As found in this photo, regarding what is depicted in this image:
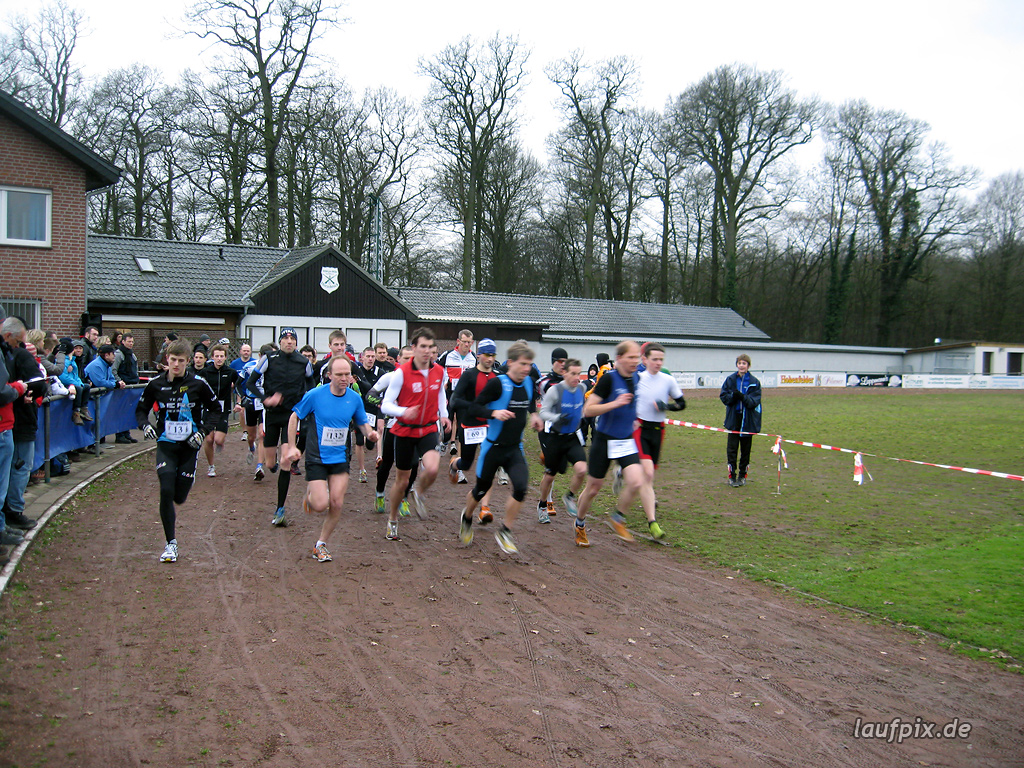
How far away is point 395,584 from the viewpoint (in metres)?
6.39

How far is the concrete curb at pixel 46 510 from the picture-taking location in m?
6.10

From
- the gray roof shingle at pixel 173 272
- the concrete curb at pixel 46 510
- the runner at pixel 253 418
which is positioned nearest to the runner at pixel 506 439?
the concrete curb at pixel 46 510

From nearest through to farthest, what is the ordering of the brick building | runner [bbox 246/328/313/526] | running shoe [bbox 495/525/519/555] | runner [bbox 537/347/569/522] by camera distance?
running shoe [bbox 495/525/519/555] → runner [bbox 537/347/569/522] → runner [bbox 246/328/313/526] → the brick building

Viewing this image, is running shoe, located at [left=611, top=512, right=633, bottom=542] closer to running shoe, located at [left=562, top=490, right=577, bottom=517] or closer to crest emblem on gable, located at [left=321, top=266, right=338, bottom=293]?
running shoe, located at [left=562, top=490, right=577, bottom=517]


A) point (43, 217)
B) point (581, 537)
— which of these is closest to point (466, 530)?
point (581, 537)

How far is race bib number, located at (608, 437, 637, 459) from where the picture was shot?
7684 millimetres

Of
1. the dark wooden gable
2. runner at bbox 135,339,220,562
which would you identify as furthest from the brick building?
runner at bbox 135,339,220,562

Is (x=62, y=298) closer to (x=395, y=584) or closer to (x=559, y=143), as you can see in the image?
(x=395, y=584)

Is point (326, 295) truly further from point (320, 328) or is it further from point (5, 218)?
point (5, 218)

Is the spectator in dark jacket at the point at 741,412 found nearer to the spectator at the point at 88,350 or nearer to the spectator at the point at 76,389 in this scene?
the spectator at the point at 76,389

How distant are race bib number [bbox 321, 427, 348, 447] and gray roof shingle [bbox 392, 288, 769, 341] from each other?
26.4 metres

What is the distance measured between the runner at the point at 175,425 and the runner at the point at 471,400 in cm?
240

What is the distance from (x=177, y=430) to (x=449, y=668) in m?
3.67

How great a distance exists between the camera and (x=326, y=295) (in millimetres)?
29156
